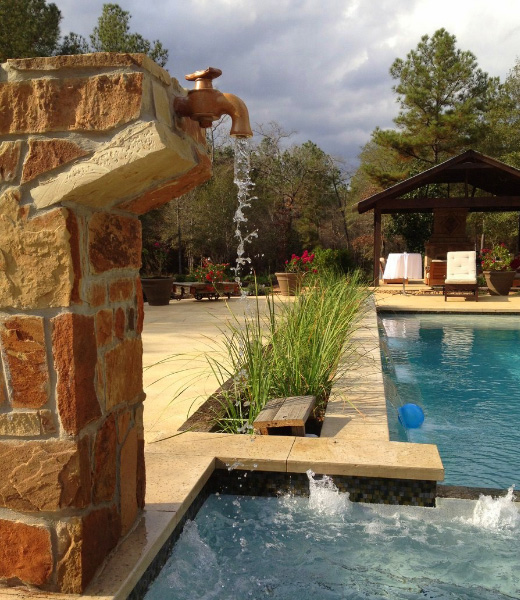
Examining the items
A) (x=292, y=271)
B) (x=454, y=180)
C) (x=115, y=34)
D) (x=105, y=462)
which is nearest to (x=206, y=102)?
(x=105, y=462)

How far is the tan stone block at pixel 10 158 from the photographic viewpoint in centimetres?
153

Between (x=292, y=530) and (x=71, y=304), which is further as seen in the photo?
(x=292, y=530)

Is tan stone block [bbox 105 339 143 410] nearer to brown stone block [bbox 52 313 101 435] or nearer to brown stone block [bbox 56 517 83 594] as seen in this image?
brown stone block [bbox 52 313 101 435]

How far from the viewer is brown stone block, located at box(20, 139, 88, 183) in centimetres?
150

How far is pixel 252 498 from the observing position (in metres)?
2.66

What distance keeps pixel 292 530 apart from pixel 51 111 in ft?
6.05

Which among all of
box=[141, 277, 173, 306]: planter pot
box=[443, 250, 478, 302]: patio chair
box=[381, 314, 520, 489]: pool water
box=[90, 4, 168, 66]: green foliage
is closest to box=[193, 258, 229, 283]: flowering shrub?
box=[141, 277, 173, 306]: planter pot

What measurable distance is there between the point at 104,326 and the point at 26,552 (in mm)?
676

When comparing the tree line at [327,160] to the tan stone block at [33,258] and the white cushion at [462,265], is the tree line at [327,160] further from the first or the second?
the tan stone block at [33,258]

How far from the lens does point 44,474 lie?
1589mm

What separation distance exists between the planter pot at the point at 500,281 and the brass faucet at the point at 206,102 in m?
11.7

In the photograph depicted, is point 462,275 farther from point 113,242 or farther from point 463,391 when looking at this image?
point 113,242

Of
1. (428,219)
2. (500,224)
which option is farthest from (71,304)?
(500,224)

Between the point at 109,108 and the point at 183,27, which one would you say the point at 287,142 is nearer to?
the point at 183,27
